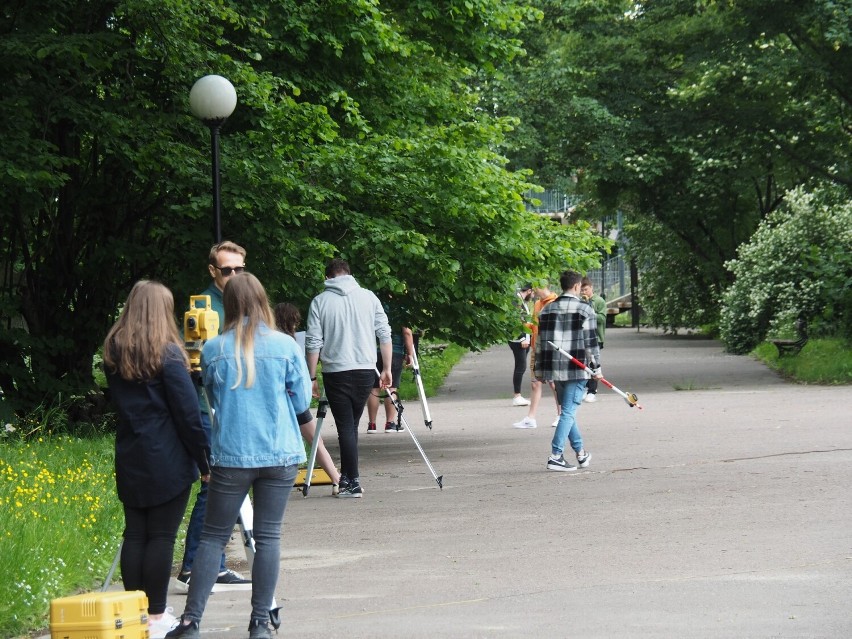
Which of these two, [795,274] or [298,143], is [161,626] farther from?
[795,274]

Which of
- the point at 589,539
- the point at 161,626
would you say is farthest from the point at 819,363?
the point at 161,626

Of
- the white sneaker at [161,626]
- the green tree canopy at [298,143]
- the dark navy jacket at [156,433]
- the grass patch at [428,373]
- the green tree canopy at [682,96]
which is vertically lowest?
the grass patch at [428,373]

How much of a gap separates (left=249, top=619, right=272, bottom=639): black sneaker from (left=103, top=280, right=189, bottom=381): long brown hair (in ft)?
3.80

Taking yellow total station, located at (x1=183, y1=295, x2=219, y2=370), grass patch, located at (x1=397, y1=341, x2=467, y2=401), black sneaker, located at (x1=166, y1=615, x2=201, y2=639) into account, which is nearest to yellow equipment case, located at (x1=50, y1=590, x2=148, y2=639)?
black sneaker, located at (x1=166, y1=615, x2=201, y2=639)

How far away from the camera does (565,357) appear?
12.5m

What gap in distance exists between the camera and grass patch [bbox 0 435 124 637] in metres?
6.51

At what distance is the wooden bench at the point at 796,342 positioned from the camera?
27844 mm

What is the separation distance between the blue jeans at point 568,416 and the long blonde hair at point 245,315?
6.54 m

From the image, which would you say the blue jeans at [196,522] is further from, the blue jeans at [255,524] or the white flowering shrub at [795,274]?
the white flowering shrub at [795,274]

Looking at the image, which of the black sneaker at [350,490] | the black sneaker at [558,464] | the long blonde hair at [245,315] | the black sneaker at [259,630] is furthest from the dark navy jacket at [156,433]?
the black sneaker at [558,464]

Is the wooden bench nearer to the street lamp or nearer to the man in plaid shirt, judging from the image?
the man in plaid shirt

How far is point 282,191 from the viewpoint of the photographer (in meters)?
13.2

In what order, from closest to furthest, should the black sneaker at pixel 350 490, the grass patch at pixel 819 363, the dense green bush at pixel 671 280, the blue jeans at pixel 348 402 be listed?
the blue jeans at pixel 348 402 < the black sneaker at pixel 350 490 < the grass patch at pixel 819 363 < the dense green bush at pixel 671 280

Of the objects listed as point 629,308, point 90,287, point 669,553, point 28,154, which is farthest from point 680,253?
point 669,553
